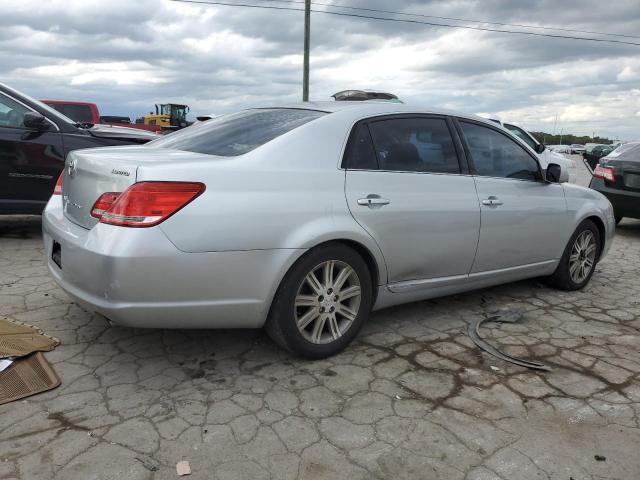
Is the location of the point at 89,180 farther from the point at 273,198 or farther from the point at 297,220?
the point at 297,220

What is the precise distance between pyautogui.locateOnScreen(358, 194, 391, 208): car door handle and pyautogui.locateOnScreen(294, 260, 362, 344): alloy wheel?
38 cm

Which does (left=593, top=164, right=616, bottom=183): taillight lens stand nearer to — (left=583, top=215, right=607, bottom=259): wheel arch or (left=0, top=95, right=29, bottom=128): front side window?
(left=583, top=215, right=607, bottom=259): wheel arch

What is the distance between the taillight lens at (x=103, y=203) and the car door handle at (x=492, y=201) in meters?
2.45

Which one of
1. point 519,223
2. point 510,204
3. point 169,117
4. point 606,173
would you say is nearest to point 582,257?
point 519,223

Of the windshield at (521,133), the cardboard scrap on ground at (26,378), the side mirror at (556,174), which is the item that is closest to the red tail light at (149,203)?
the cardboard scrap on ground at (26,378)

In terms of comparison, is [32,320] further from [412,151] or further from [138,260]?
[412,151]

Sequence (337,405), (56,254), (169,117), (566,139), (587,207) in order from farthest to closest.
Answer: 1. (566,139)
2. (169,117)
3. (587,207)
4. (56,254)
5. (337,405)

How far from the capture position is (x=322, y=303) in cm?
319

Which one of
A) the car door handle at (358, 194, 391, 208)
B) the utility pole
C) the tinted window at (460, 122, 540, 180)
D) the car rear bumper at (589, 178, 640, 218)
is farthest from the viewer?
the utility pole

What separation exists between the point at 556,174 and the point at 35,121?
5.02 m

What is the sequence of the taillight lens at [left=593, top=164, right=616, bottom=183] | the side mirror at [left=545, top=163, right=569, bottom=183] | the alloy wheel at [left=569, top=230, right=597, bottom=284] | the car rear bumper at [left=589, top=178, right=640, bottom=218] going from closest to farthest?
the side mirror at [left=545, top=163, right=569, bottom=183]
the alloy wheel at [left=569, top=230, right=597, bottom=284]
the car rear bumper at [left=589, top=178, right=640, bottom=218]
the taillight lens at [left=593, top=164, right=616, bottom=183]

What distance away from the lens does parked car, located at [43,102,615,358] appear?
2680 mm

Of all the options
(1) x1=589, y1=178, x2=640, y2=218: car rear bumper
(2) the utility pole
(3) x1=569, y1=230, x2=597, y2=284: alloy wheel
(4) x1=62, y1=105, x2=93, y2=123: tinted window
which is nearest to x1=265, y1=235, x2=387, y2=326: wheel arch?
(3) x1=569, y1=230, x2=597, y2=284: alloy wheel

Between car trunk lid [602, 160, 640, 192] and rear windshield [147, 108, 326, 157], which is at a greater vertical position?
rear windshield [147, 108, 326, 157]
